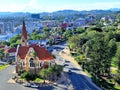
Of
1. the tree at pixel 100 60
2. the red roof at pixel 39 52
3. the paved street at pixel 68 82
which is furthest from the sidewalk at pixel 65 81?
the tree at pixel 100 60

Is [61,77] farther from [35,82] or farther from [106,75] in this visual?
[106,75]

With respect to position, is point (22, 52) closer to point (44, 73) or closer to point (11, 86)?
point (44, 73)

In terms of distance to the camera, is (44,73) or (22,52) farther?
(22,52)

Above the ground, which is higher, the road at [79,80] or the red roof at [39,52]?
the red roof at [39,52]

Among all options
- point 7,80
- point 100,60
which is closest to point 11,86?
point 7,80

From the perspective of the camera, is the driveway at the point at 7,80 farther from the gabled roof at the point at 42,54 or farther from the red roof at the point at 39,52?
the gabled roof at the point at 42,54

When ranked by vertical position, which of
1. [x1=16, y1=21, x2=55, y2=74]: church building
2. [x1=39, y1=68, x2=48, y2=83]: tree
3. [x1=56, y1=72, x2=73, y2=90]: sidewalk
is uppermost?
[x1=16, y1=21, x2=55, y2=74]: church building

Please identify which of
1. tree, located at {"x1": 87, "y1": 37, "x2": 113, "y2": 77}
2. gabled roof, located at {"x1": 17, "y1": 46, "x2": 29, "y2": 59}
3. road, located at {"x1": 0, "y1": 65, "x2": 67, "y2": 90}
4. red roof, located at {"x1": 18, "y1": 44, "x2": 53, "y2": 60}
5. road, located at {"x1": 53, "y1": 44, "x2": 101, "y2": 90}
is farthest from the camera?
tree, located at {"x1": 87, "y1": 37, "x2": 113, "y2": 77}

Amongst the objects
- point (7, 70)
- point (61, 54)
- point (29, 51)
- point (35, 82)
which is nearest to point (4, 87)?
point (35, 82)

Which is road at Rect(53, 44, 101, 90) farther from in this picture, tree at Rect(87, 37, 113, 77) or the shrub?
the shrub

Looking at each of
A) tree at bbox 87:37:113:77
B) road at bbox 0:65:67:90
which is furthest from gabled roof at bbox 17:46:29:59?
tree at bbox 87:37:113:77

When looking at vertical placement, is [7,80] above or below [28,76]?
below
